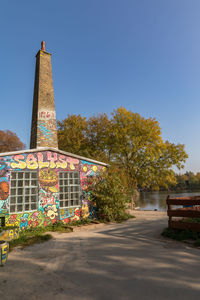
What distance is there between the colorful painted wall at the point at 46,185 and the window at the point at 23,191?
195 millimetres

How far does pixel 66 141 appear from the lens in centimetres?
2483

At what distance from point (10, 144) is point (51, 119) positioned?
30.1 meters

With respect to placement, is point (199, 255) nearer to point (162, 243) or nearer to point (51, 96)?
point (162, 243)

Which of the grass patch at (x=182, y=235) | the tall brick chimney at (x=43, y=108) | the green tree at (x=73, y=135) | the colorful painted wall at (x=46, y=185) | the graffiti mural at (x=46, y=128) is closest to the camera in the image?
the grass patch at (x=182, y=235)

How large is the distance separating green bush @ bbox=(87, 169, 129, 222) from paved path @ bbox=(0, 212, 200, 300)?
3.91 m

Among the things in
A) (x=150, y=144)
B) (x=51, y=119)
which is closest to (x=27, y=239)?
(x=51, y=119)

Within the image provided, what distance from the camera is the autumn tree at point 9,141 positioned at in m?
38.0

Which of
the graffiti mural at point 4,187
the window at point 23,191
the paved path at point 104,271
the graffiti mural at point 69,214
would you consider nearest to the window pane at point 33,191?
the window at point 23,191

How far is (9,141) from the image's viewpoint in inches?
1524

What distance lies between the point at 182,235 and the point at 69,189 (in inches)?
227

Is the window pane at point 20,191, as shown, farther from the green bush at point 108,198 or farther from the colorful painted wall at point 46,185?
the green bush at point 108,198

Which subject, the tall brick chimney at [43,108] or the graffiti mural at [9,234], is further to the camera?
the tall brick chimney at [43,108]

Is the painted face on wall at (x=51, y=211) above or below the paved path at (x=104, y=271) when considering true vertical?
above

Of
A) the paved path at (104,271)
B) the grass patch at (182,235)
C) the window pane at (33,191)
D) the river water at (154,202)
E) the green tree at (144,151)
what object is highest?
the green tree at (144,151)
